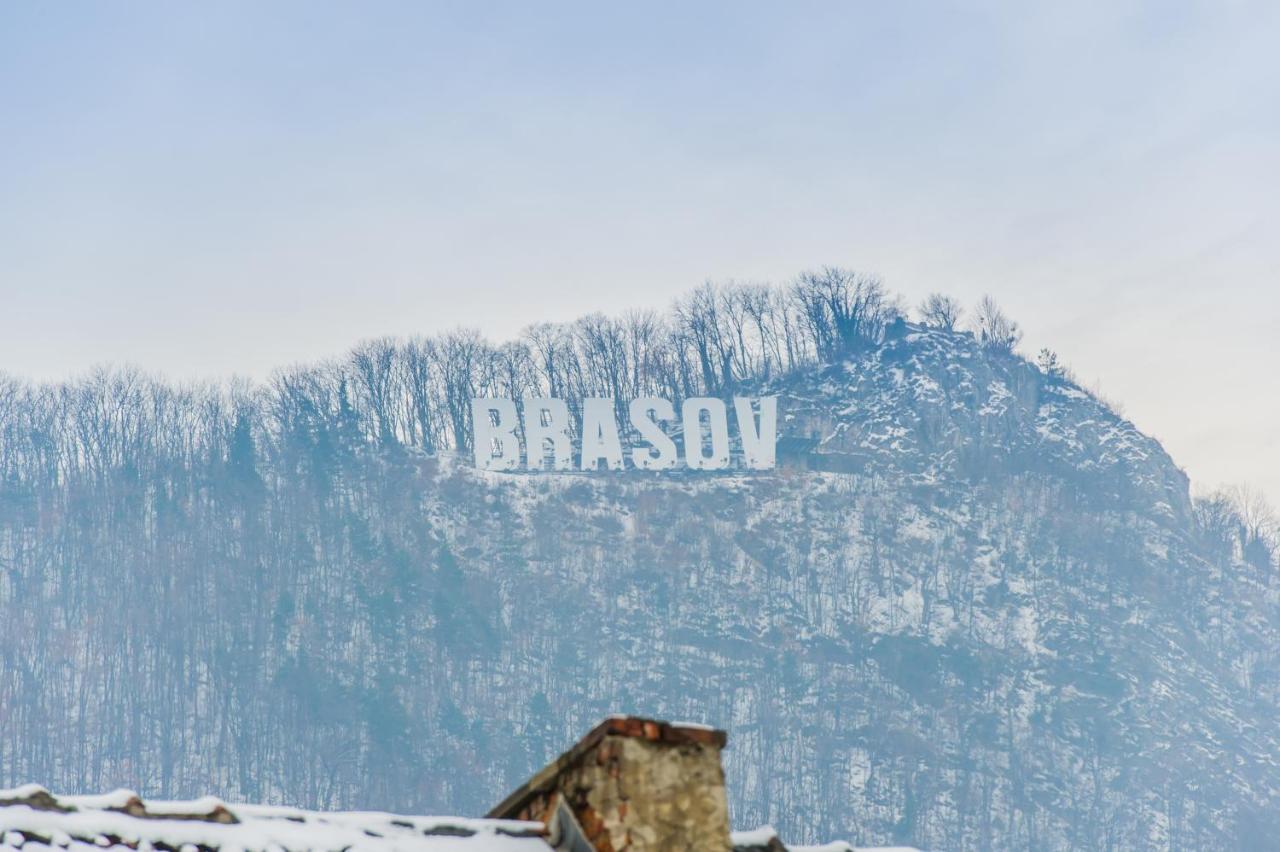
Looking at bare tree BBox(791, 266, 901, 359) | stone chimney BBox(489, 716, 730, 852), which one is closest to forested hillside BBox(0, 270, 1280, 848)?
bare tree BBox(791, 266, 901, 359)

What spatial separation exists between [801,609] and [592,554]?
1425 centimetres

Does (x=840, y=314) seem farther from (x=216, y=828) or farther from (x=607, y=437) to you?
(x=216, y=828)

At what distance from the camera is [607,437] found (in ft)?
423

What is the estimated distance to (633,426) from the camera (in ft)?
429

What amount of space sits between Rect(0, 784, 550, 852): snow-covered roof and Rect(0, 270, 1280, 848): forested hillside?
9884 cm

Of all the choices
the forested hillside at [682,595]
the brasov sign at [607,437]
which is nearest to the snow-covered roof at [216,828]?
the forested hillside at [682,595]

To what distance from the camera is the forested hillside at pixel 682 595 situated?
11506 centimetres

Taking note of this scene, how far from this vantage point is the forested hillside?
115062 millimetres

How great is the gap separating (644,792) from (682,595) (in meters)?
115

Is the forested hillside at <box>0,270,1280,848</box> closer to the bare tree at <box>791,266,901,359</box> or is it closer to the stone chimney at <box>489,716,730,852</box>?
the bare tree at <box>791,266,901,359</box>

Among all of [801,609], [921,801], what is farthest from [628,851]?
[801,609]

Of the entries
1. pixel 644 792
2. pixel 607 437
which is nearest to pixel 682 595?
pixel 607 437

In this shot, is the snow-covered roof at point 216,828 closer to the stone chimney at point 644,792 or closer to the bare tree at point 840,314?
the stone chimney at point 644,792

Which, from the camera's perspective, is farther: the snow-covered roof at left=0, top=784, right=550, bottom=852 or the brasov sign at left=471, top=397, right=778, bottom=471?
the brasov sign at left=471, top=397, right=778, bottom=471
